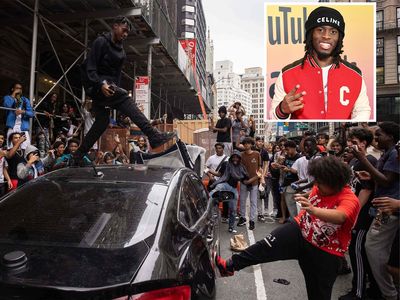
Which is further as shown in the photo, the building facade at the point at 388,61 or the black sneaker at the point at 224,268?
the building facade at the point at 388,61

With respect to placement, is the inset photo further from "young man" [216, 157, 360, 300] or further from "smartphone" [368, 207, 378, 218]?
"young man" [216, 157, 360, 300]

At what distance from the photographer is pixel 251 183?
703cm

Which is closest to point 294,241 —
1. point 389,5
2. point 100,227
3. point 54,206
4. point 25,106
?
point 100,227

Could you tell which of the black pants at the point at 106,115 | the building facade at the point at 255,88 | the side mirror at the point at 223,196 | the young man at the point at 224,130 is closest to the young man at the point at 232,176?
the young man at the point at 224,130

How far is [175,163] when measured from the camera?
4715 millimetres

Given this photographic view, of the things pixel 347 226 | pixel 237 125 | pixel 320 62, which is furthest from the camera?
pixel 237 125

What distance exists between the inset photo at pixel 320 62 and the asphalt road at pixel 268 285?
2.44 metres

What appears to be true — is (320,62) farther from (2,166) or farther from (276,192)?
(2,166)

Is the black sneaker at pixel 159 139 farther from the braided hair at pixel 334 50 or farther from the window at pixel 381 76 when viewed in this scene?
the window at pixel 381 76

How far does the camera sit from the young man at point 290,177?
6273mm

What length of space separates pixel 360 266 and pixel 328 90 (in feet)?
9.63

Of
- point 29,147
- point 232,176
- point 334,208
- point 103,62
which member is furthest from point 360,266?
point 29,147

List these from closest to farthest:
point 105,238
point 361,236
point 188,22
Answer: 1. point 105,238
2. point 361,236
3. point 188,22

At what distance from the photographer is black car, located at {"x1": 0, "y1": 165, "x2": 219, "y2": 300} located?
1.53 meters
